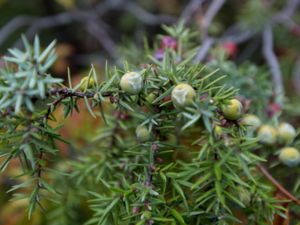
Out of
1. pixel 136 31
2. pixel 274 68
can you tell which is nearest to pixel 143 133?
pixel 274 68

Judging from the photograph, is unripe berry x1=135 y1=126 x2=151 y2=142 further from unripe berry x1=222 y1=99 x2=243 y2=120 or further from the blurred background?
the blurred background

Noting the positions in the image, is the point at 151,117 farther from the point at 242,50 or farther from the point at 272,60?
the point at 242,50

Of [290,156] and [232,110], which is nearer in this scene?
[232,110]

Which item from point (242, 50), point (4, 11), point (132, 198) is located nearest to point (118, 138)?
point (132, 198)

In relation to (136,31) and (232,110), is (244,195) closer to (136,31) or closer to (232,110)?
(232,110)

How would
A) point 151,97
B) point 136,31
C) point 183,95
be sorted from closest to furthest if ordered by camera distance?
point 183,95, point 151,97, point 136,31

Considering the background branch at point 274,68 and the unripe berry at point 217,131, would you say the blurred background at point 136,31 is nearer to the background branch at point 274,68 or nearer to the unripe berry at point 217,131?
the background branch at point 274,68

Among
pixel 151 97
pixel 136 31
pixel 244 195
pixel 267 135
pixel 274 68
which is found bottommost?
pixel 244 195
